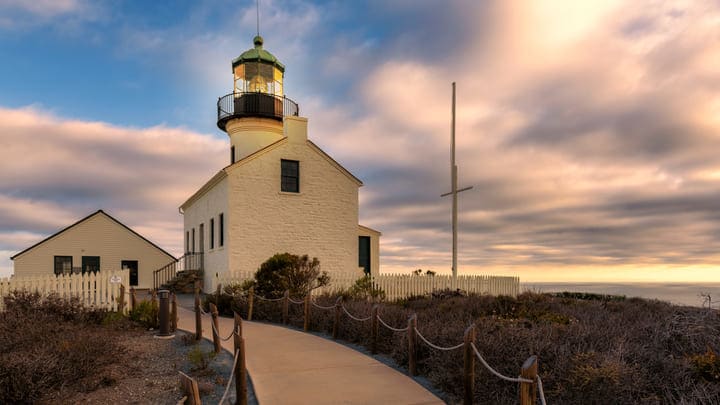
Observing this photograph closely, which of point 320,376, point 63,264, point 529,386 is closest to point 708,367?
point 529,386

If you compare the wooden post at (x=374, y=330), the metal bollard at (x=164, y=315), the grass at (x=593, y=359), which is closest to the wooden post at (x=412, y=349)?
the grass at (x=593, y=359)

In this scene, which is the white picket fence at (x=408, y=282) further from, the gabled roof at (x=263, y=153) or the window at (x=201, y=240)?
the window at (x=201, y=240)

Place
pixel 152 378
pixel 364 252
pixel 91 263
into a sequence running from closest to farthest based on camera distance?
pixel 152 378
pixel 364 252
pixel 91 263

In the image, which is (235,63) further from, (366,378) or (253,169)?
(366,378)

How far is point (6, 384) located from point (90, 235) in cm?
2493

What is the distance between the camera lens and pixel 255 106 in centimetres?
2483

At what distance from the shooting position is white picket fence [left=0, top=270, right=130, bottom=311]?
44.2ft

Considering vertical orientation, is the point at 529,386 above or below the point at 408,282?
above

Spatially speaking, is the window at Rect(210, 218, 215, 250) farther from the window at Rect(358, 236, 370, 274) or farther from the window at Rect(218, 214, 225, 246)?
the window at Rect(358, 236, 370, 274)

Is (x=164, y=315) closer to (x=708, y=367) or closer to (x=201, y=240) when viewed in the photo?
(x=708, y=367)

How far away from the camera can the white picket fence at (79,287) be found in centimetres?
1346

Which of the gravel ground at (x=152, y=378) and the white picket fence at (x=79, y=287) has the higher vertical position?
the white picket fence at (x=79, y=287)

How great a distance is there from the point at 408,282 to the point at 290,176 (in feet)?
22.7

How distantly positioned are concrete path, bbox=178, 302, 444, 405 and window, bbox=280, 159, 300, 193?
11148 millimetres
